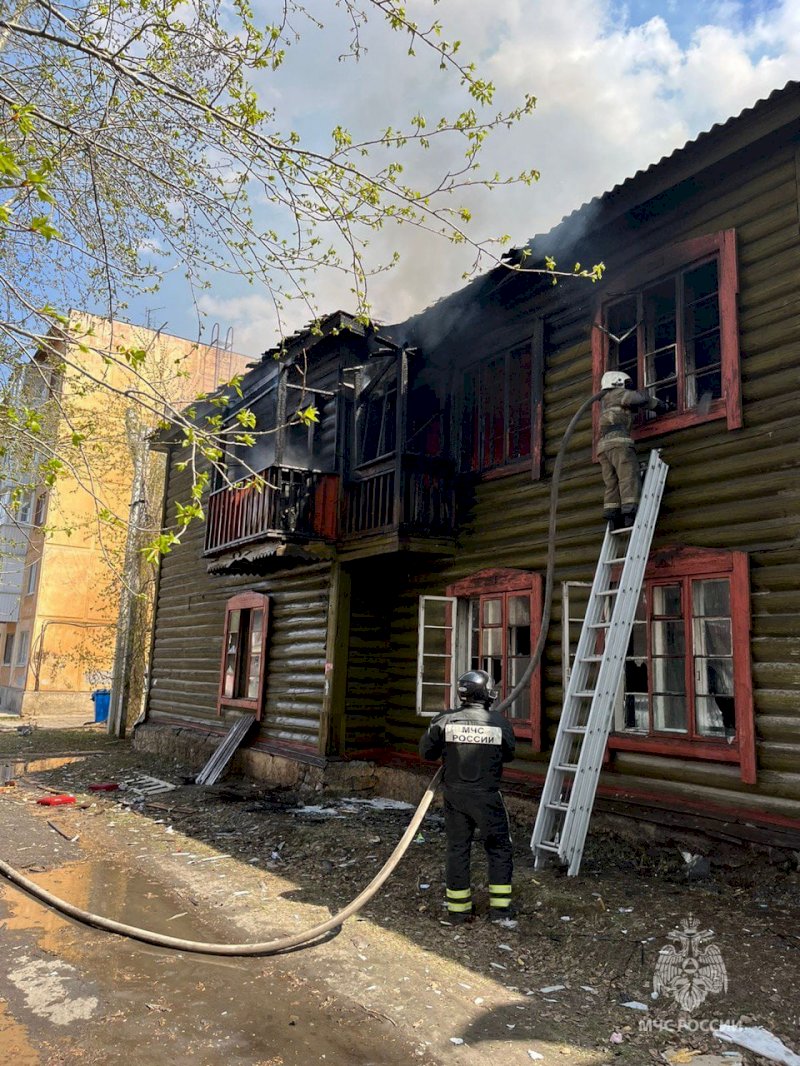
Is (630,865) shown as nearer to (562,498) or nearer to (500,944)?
(500,944)

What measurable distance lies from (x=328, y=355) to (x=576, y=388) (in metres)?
4.68

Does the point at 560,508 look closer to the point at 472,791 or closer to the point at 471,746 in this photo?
the point at 471,746

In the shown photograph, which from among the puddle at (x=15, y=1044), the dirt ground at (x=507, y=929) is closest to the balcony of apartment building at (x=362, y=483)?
the dirt ground at (x=507, y=929)

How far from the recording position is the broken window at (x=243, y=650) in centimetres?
1321

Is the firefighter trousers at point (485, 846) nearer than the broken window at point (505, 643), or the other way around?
the firefighter trousers at point (485, 846)

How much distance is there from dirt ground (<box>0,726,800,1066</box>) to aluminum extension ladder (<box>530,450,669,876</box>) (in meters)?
0.35

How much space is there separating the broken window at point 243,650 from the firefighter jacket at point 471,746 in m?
7.64

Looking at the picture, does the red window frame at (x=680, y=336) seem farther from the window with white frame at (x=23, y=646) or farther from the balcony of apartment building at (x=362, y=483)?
the window with white frame at (x=23, y=646)

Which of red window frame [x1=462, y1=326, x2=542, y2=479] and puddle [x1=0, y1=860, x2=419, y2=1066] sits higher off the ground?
red window frame [x1=462, y1=326, x2=542, y2=479]

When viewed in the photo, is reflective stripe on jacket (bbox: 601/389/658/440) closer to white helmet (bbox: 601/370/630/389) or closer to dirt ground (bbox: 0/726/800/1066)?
white helmet (bbox: 601/370/630/389)

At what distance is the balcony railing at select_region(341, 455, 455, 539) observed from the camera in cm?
938

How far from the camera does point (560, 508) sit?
839 cm

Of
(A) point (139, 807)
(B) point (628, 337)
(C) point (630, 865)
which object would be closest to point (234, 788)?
(A) point (139, 807)

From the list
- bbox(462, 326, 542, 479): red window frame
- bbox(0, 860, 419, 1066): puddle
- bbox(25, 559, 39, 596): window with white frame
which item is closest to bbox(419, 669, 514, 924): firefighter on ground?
bbox(0, 860, 419, 1066): puddle
